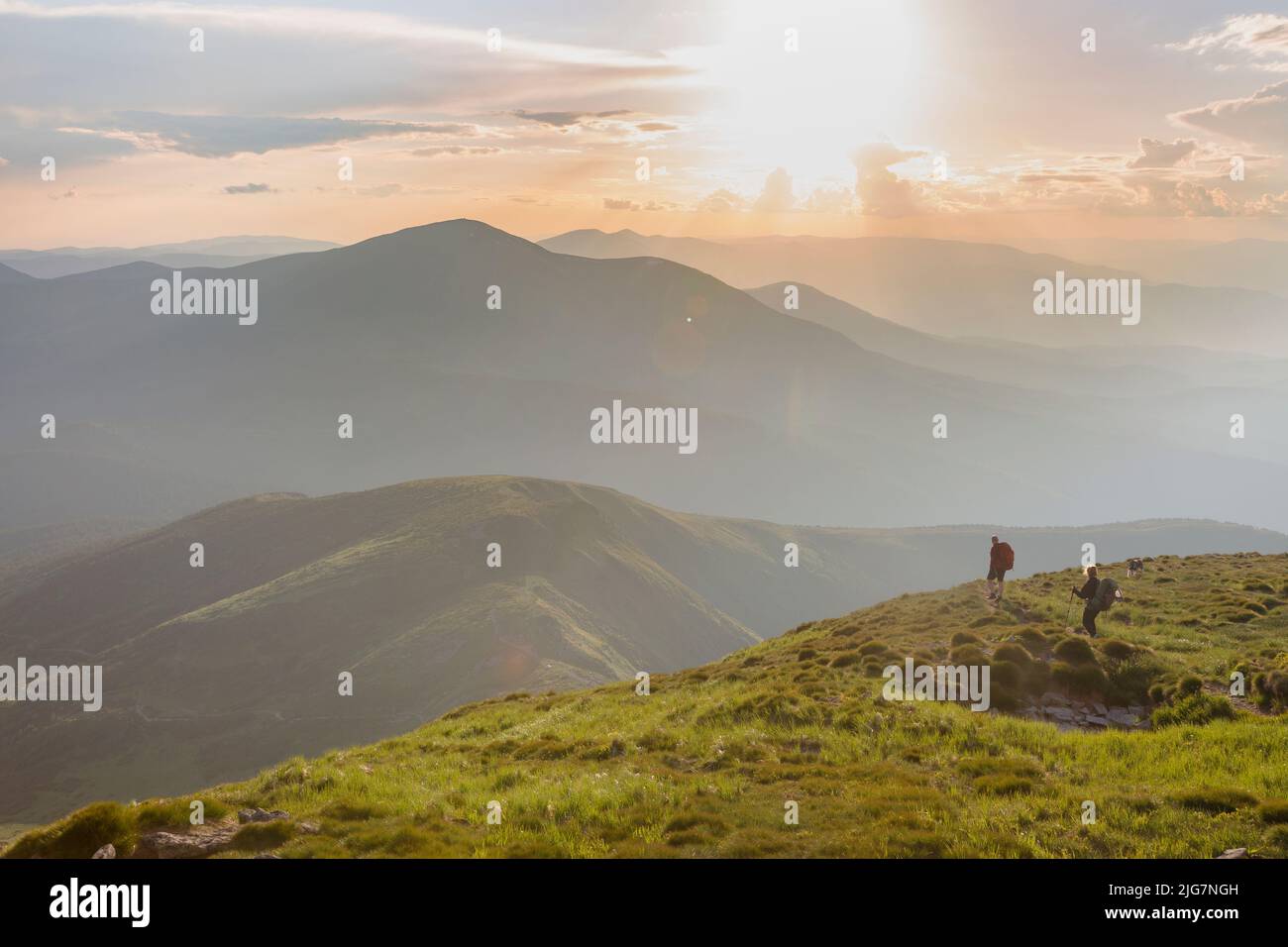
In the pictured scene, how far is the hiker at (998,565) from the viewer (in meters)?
33.4

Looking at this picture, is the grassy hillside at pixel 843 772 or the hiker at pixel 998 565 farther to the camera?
the hiker at pixel 998 565

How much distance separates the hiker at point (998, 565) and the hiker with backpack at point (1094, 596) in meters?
3.25

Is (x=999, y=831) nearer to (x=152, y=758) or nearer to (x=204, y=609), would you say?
(x=152, y=758)

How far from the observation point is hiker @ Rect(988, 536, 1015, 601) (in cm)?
3341

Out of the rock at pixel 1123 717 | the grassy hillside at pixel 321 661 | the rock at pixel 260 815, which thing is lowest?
the grassy hillside at pixel 321 661

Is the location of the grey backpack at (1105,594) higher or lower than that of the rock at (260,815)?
higher

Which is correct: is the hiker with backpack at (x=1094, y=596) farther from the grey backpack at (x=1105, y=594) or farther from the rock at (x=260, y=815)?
the rock at (x=260, y=815)

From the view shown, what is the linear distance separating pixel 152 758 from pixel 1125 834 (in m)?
172

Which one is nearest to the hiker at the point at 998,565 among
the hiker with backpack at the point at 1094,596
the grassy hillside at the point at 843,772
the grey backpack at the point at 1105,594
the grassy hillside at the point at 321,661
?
the grassy hillside at the point at 843,772

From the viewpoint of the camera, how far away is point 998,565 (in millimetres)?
34406

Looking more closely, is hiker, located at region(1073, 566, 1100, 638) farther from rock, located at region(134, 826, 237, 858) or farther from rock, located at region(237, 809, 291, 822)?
rock, located at region(134, 826, 237, 858)

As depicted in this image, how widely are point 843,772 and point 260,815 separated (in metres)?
11.8

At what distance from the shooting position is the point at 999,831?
12.6 m
